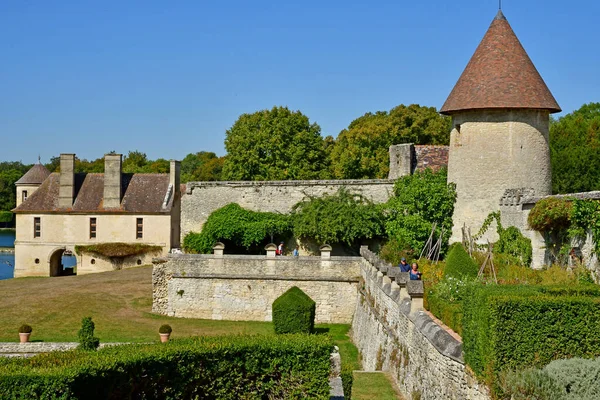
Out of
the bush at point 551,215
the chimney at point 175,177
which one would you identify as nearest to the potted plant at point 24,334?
the bush at point 551,215

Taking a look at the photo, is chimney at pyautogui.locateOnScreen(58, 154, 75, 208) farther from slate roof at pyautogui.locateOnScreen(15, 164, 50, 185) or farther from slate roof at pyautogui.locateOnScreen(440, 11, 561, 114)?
slate roof at pyautogui.locateOnScreen(440, 11, 561, 114)

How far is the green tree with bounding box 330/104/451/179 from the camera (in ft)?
153

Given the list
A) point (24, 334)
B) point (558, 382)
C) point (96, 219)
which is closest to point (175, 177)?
point (96, 219)

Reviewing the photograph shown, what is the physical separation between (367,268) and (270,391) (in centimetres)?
1350


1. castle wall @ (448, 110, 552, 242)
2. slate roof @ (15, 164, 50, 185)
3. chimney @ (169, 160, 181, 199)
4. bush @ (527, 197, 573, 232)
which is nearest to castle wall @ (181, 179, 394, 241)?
chimney @ (169, 160, 181, 199)

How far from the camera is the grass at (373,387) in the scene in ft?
50.3

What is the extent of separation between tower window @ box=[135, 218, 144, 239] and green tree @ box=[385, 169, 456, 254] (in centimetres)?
1594

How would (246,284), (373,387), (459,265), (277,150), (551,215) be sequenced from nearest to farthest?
(373,387)
(459,265)
(551,215)
(246,284)
(277,150)

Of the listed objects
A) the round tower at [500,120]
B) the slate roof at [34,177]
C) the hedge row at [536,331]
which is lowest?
the hedge row at [536,331]

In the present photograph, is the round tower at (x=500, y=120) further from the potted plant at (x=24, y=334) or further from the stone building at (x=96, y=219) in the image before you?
the stone building at (x=96, y=219)

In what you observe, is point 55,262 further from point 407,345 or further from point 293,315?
point 407,345

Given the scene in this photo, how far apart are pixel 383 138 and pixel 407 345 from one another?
107 ft

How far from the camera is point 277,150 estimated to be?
157ft

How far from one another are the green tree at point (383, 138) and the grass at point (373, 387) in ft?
95.4
